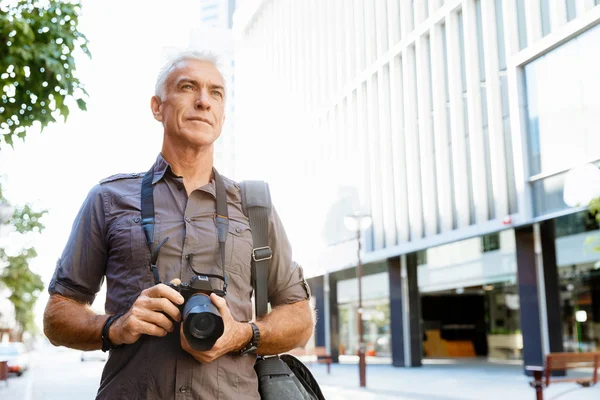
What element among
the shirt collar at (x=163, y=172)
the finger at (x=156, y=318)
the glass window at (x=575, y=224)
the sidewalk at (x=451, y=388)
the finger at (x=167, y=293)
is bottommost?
the sidewalk at (x=451, y=388)

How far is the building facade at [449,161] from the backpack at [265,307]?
10084 millimetres

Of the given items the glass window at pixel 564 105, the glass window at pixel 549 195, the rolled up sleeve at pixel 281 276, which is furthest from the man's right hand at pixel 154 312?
the glass window at pixel 549 195

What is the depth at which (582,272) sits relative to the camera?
29.3m

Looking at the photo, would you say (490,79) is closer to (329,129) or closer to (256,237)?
(329,129)

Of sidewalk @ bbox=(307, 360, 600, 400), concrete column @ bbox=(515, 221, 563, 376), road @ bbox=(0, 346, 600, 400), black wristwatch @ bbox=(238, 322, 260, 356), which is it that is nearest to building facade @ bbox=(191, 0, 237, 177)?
black wristwatch @ bbox=(238, 322, 260, 356)

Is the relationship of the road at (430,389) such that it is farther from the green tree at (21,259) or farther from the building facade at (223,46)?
the building facade at (223,46)

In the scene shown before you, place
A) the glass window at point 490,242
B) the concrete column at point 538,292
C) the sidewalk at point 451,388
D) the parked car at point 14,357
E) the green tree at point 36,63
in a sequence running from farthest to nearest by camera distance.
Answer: the parked car at point 14,357 → the glass window at point 490,242 → the concrete column at point 538,292 → the sidewalk at point 451,388 → the green tree at point 36,63

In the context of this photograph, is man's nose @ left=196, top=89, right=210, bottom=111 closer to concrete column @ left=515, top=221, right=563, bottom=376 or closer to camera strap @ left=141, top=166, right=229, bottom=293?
camera strap @ left=141, top=166, right=229, bottom=293

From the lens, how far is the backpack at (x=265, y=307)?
6.71 ft

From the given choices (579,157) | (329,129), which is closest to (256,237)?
(579,157)

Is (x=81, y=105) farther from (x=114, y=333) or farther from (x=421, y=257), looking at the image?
(x=421, y=257)

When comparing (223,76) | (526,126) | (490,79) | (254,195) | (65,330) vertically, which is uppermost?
(490,79)

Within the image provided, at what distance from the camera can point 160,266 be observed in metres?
1.98

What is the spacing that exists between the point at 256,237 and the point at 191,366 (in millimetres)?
457
